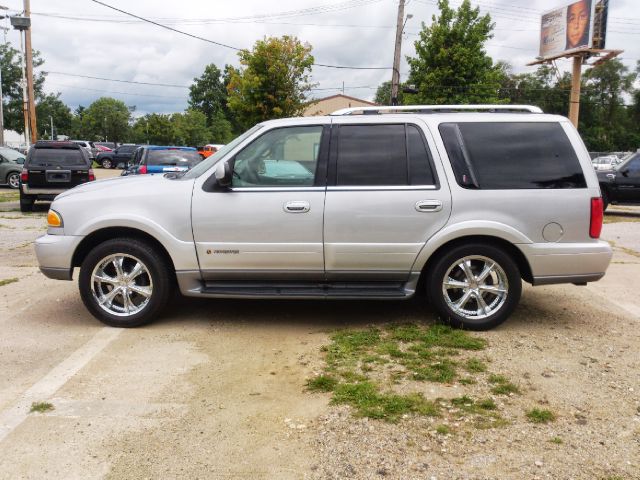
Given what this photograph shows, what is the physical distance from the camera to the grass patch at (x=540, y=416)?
141 inches

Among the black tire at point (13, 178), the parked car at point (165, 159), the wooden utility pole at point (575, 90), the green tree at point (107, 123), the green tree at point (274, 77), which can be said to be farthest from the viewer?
the green tree at point (107, 123)

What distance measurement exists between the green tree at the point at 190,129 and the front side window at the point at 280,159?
202ft

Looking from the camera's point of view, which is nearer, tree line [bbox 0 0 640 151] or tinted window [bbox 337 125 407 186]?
tinted window [bbox 337 125 407 186]

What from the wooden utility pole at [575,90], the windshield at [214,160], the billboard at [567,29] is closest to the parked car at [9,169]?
the windshield at [214,160]

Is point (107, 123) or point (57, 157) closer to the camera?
point (57, 157)

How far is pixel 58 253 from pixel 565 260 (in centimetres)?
443

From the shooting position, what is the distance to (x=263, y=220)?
513cm

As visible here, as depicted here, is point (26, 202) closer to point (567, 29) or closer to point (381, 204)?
point (381, 204)

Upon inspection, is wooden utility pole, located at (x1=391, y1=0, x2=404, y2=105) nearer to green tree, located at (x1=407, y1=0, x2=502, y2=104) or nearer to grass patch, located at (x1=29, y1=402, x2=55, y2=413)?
green tree, located at (x1=407, y1=0, x2=502, y2=104)

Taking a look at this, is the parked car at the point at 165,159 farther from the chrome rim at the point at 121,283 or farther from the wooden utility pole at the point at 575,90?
the wooden utility pole at the point at 575,90

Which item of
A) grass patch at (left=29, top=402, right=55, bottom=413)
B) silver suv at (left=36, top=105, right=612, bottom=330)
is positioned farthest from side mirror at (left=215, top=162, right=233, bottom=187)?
grass patch at (left=29, top=402, right=55, bottom=413)

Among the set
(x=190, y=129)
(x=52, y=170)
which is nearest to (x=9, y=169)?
(x=52, y=170)

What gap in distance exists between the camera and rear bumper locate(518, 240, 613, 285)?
517 centimetres

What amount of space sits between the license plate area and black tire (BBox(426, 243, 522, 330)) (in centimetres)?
1143
